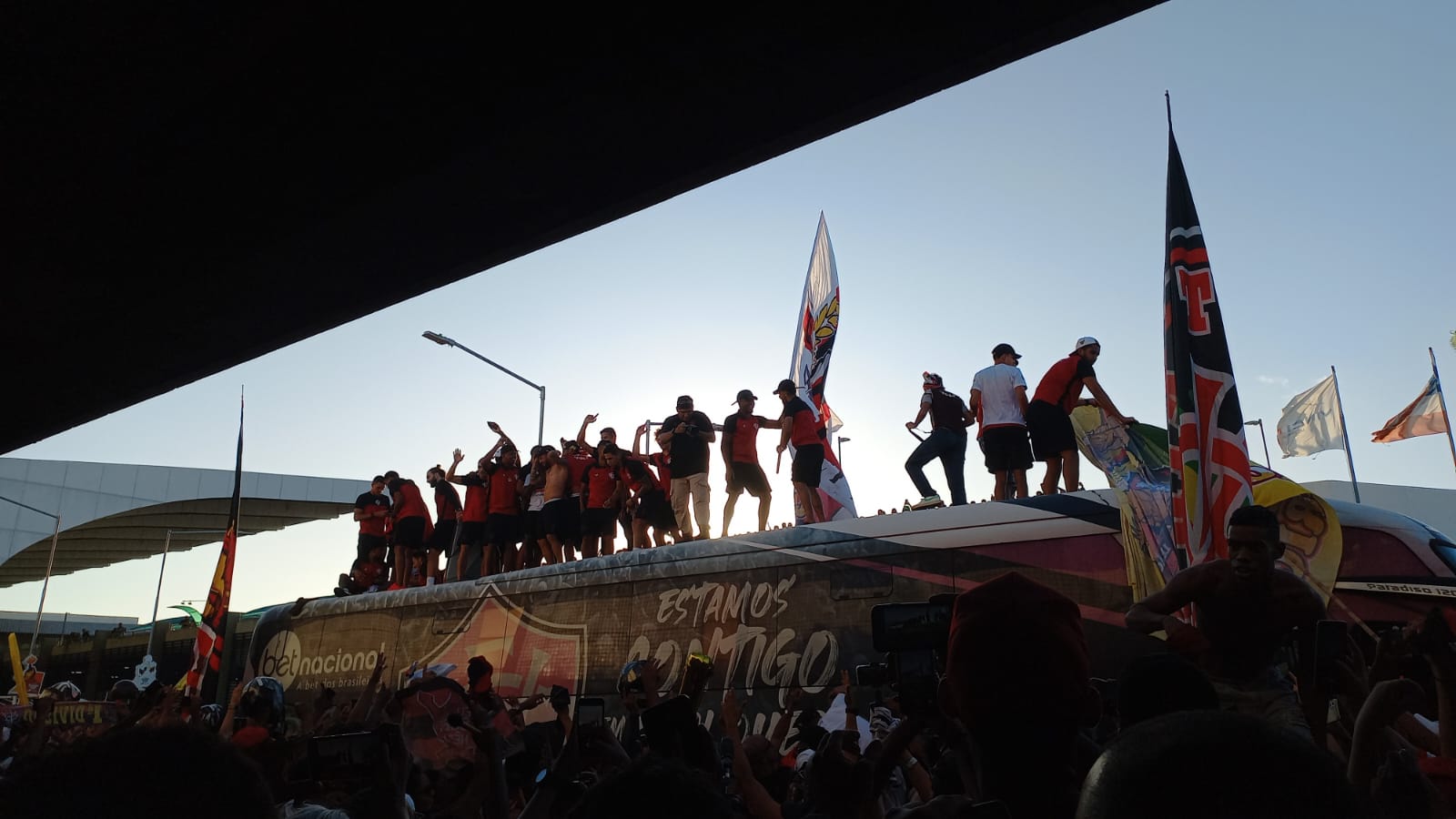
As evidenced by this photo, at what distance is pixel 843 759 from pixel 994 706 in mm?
514

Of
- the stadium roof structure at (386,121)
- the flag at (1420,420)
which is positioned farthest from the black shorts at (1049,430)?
the flag at (1420,420)

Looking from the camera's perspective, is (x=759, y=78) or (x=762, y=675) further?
(x=762, y=675)

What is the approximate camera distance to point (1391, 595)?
666 cm

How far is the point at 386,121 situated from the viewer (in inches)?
115

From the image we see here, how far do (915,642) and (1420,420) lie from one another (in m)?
24.1

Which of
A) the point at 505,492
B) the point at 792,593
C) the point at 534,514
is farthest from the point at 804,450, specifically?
the point at 505,492

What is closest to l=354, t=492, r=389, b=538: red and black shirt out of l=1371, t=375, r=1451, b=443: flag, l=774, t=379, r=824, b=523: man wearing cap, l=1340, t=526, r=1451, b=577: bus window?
l=774, t=379, r=824, b=523: man wearing cap

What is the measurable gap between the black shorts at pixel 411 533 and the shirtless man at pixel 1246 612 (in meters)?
11.6

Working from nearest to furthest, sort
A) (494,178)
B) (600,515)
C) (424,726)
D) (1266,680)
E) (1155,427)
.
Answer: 1. (494,178)
2. (1266,680)
3. (424,726)
4. (1155,427)
5. (600,515)

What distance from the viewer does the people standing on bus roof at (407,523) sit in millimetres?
13859

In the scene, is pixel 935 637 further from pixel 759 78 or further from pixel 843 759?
pixel 759 78

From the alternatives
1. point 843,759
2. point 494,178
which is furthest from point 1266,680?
point 494,178

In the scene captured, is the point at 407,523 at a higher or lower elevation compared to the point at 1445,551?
higher

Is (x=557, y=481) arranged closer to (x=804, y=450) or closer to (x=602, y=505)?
(x=602, y=505)
